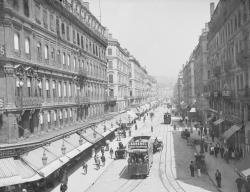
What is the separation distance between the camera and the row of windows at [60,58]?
25.6 m

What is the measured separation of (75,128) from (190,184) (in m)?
13.9

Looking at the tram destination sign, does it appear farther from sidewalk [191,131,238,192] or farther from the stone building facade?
the stone building facade

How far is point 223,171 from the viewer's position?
2962 cm

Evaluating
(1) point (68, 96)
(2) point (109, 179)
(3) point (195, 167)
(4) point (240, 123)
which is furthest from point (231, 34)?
(2) point (109, 179)

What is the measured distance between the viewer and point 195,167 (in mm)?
30031

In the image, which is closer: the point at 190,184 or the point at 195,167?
the point at 190,184

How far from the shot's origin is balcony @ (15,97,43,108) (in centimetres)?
2361

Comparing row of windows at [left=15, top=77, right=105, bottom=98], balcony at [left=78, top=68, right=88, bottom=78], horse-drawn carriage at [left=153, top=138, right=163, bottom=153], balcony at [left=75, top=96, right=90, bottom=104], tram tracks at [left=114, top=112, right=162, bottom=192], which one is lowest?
tram tracks at [left=114, top=112, right=162, bottom=192]

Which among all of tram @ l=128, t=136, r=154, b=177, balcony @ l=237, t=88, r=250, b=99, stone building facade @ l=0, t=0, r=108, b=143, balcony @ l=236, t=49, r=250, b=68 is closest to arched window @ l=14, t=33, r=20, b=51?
stone building facade @ l=0, t=0, r=108, b=143

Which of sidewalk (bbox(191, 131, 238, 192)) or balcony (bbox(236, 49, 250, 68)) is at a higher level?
balcony (bbox(236, 49, 250, 68))

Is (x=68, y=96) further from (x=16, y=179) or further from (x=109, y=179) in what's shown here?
(x=16, y=179)

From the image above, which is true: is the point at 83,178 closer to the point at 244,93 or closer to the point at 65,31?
the point at 65,31

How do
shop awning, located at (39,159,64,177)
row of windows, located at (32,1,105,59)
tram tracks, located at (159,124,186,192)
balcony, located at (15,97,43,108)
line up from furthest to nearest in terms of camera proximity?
row of windows, located at (32,1,105,59) → tram tracks, located at (159,124,186,192) → balcony, located at (15,97,43,108) → shop awning, located at (39,159,64,177)

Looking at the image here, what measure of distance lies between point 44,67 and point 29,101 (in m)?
4.73
